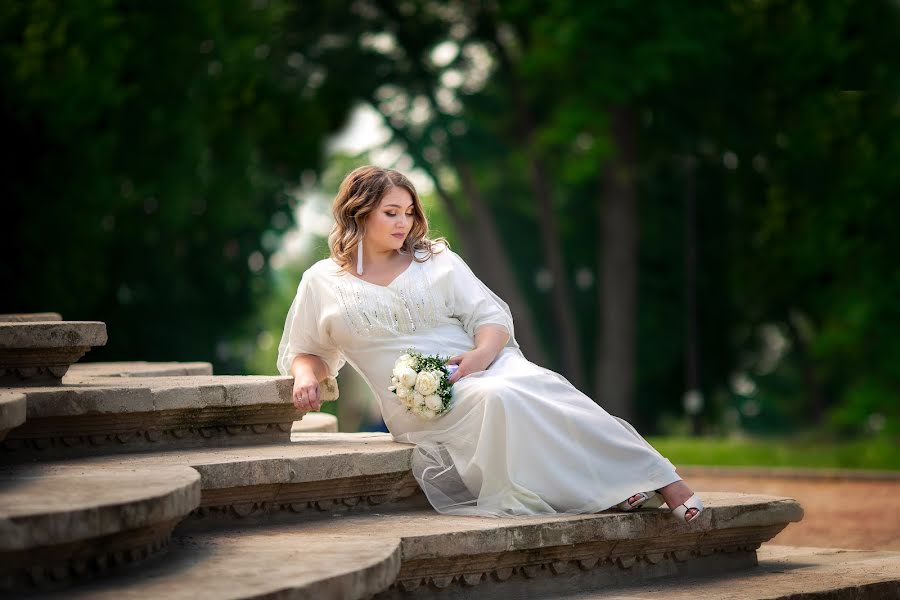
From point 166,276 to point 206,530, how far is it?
16585 mm

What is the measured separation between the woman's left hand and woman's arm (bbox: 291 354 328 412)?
2.17 ft

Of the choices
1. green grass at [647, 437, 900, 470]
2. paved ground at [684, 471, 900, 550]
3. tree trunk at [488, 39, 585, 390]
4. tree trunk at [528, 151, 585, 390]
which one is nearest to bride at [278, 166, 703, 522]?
paved ground at [684, 471, 900, 550]

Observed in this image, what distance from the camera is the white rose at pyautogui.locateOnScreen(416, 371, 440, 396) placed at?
610 cm

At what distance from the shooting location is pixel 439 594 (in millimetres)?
5504

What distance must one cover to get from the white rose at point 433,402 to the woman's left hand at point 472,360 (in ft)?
0.78

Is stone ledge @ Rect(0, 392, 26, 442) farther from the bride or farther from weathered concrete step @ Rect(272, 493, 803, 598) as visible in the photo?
the bride

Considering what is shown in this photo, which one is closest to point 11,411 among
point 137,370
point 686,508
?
point 686,508

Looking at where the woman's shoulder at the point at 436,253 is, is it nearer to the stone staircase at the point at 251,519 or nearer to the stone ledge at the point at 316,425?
the stone staircase at the point at 251,519

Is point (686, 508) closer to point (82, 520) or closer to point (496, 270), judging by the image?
point (82, 520)

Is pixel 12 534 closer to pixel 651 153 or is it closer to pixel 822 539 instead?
pixel 822 539

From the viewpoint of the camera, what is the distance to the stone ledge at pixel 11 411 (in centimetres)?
482

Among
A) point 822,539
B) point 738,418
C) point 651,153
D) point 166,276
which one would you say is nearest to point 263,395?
point 822,539

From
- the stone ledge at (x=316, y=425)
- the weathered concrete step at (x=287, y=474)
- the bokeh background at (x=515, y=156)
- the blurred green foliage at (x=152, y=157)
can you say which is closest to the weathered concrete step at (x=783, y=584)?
the weathered concrete step at (x=287, y=474)

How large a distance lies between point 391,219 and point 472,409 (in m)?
→ 1.07
